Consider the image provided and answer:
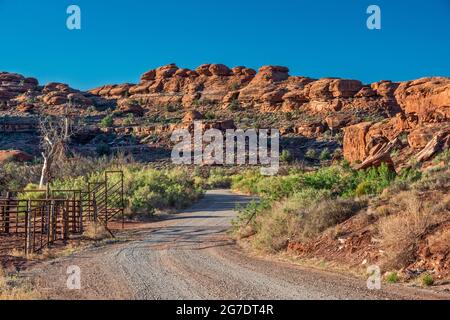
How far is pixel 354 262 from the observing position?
11195 millimetres

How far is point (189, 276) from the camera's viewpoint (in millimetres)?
10430

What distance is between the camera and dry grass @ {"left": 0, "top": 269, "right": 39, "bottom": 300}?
808 centimetres

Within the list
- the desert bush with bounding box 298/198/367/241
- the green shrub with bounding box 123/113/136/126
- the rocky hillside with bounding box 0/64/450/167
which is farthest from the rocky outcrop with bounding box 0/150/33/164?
the desert bush with bounding box 298/198/367/241

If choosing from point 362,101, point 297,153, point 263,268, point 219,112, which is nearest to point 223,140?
point 297,153

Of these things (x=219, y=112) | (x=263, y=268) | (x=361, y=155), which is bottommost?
Result: (x=263, y=268)

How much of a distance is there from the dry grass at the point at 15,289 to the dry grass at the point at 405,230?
6.69 m

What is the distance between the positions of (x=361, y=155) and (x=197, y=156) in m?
35.5

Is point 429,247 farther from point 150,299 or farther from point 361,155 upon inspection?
point 361,155

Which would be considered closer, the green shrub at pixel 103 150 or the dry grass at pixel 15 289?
the dry grass at pixel 15 289

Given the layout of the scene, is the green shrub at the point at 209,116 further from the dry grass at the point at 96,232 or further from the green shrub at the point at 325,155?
the dry grass at the point at 96,232

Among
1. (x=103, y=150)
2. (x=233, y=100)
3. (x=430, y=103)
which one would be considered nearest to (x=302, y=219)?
(x=430, y=103)

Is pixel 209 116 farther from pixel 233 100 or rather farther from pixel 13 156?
pixel 13 156

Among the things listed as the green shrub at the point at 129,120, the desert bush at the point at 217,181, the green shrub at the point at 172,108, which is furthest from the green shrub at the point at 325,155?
the green shrub at the point at 172,108

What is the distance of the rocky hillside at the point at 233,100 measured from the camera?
241 ft
